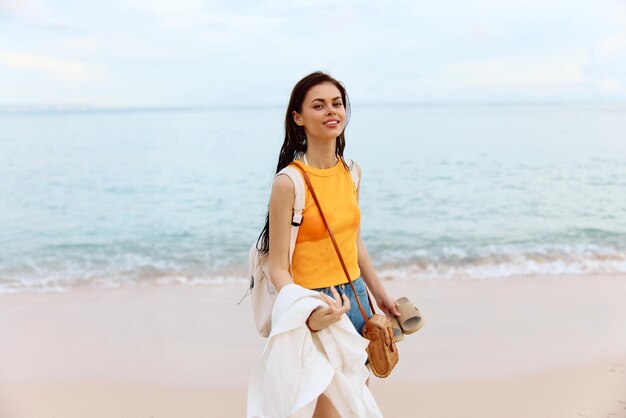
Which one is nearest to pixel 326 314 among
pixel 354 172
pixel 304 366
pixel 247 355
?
pixel 304 366

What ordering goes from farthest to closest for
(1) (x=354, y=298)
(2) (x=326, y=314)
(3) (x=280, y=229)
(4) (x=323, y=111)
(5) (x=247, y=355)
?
(5) (x=247, y=355)
(1) (x=354, y=298)
(4) (x=323, y=111)
(3) (x=280, y=229)
(2) (x=326, y=314)

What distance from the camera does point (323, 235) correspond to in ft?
8.25

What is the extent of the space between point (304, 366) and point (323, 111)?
91 centimetres

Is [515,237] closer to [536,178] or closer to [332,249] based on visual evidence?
[536,178]

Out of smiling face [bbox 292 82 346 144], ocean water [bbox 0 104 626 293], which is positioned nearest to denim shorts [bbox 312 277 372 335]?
smiling face [bbox 292 82 346 144]

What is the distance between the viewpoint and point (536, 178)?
1680cm

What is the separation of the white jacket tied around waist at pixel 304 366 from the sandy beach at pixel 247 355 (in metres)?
1.81

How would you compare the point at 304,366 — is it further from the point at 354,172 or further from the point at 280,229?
the point at 354,172

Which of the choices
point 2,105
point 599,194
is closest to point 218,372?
point 599,194

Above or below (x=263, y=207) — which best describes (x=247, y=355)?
above

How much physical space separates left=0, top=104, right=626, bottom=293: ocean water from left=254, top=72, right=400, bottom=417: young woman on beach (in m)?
5.25

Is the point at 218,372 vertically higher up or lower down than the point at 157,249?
higher up

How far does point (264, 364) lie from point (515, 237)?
8.75 meters

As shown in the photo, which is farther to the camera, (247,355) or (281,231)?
(247,355)
